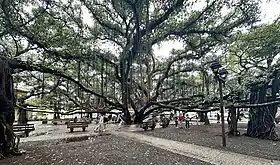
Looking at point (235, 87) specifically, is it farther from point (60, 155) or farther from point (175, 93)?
point (175, 93)

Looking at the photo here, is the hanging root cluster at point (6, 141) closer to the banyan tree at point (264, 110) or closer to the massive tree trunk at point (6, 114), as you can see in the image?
the massive tree trunk at point (6, 114)

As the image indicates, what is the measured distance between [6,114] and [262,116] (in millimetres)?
10336

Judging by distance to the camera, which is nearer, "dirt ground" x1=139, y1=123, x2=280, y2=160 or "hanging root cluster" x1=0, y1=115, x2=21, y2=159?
"hanging root cluster" x1=0, y1=115, x2=21, y2=159

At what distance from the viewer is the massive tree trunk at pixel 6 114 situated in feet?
18.2

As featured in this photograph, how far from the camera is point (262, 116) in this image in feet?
31.4

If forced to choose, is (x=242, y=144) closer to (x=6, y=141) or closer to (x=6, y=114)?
(x=6, y=141)

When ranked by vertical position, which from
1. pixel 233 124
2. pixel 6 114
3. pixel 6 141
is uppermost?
pixel 6 114

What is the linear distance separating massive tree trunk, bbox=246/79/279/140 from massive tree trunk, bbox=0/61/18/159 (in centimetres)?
984

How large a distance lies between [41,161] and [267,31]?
10.5m

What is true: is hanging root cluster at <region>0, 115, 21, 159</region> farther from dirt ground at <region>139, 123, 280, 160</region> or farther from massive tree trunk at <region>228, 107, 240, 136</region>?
massive tree trunk at <region>228, 107, 240, 136</region>

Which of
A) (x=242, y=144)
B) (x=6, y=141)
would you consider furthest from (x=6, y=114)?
(x=242, y=144)

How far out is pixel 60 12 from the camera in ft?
27.2

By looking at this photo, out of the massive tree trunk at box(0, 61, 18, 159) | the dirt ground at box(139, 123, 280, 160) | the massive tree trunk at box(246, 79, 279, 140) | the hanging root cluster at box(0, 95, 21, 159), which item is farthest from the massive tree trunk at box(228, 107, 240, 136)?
the massive tree trunk at box(0, 61, 18, 159)

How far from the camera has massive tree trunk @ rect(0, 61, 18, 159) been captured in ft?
18.2
